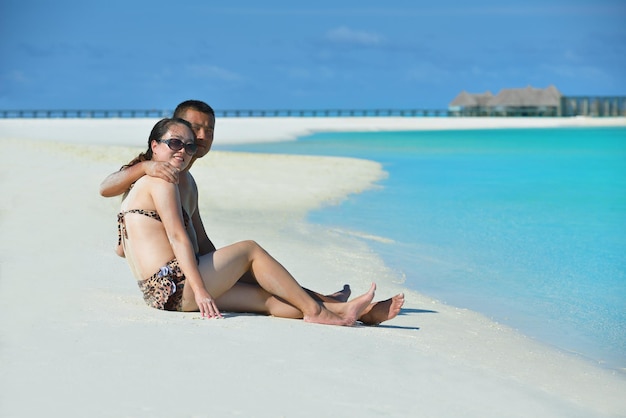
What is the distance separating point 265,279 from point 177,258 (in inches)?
19.1

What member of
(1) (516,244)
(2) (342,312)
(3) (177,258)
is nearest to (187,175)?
(3) (177,258)

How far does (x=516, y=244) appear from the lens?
1032cm

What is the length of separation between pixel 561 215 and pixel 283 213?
4629 millimetres

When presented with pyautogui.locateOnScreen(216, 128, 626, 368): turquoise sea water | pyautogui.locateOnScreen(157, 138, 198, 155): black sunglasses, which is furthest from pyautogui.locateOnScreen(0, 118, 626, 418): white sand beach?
pyautogui.locateOnScreen(157, 138, 198, 155): black sunglasses

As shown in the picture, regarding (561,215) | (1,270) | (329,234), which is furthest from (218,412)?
(561,215)

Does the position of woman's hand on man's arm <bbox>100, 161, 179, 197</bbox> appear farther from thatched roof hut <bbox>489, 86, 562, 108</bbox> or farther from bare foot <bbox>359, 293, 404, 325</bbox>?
thatched roof hut <bbox>489, 86, 562, 108</bbox>

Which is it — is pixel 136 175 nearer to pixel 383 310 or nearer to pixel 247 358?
pixel 247 358

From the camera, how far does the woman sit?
4.67 metres

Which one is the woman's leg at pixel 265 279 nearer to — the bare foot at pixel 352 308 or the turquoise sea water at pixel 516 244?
the bare foot at pixel 352 308

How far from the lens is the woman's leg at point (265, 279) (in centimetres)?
475

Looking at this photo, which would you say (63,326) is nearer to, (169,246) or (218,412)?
(169,246)

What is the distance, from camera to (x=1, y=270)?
5867mm

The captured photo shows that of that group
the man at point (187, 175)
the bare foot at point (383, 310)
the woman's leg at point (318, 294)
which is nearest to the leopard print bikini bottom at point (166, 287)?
the man at point (187, 175)

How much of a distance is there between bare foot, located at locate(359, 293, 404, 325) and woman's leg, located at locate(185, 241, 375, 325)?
136 mm
